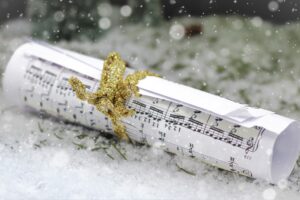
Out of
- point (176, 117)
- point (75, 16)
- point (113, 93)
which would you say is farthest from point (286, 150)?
point (75, 16)

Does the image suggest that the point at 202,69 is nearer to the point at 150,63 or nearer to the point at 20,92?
the point at 150,63

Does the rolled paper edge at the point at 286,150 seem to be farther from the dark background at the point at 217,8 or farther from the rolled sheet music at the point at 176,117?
the dark background at the point at 217,8

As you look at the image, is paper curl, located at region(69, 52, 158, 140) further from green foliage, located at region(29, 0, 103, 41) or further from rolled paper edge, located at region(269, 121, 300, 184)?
green foliage, located at region(29, 0, 103, 41)

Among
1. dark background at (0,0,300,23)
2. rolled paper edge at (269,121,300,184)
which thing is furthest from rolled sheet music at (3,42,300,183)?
dark background at (0,0,300,23)

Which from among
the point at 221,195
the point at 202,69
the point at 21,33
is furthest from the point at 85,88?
the point at 21,33

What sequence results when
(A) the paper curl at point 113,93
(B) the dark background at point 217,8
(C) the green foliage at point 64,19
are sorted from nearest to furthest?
(A) the paper curl at point 113,93 < (C) the green foliage at point 64,19 < (B) the dark background at point 217,8

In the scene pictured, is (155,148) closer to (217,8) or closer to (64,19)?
(64,19)

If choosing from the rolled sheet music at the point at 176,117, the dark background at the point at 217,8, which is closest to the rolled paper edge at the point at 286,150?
the rolled sheet music at the point at 176,117
